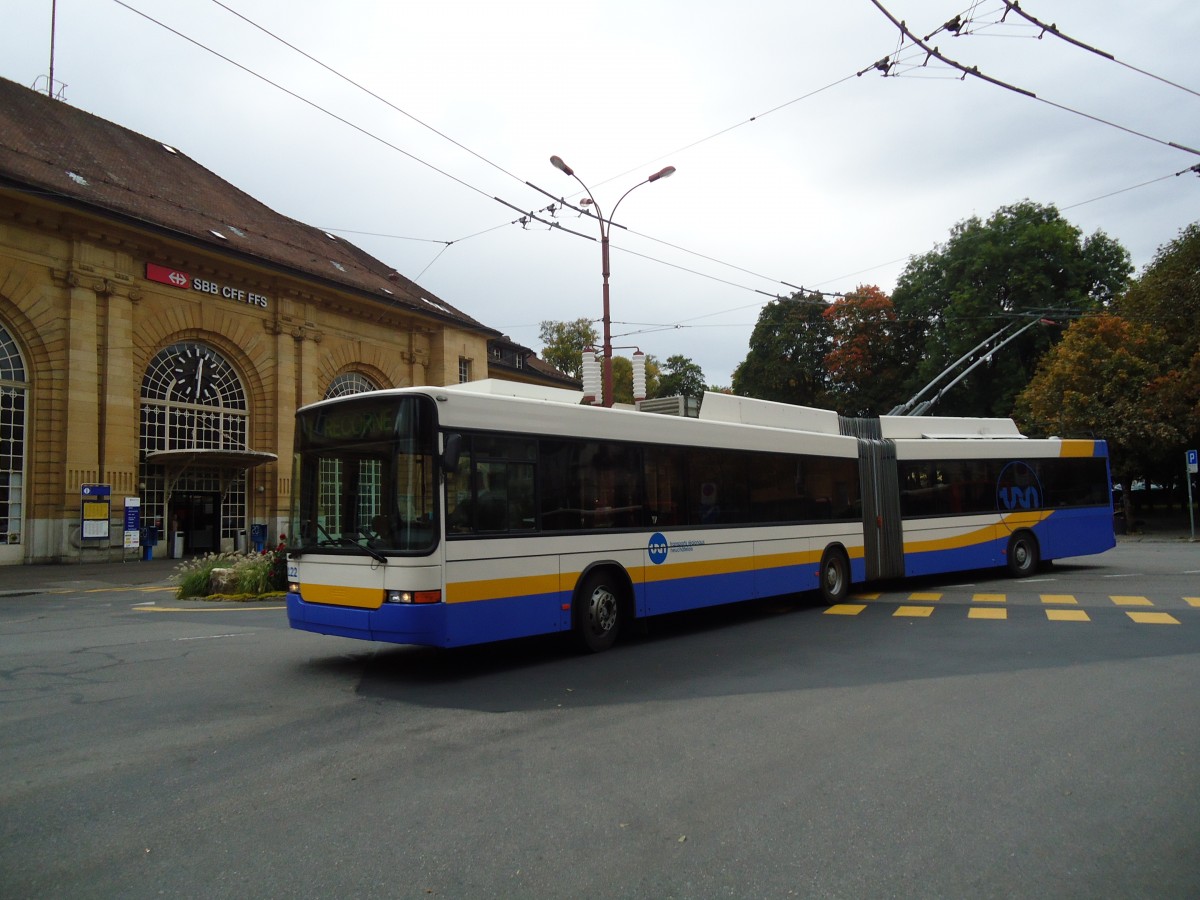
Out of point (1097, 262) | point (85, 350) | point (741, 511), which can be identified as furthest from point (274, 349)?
point (1097, 262)

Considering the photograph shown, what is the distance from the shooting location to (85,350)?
2692 centimetres

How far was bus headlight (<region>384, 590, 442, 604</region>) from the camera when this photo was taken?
25.6 feet

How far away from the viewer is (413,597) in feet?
25.6

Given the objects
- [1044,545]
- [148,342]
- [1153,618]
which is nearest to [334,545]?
[1153,618]

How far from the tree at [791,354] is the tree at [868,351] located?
158 cm

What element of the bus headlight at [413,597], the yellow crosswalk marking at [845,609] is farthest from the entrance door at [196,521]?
the bus headlight at [413,597]

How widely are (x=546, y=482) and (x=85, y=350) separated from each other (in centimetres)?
2349

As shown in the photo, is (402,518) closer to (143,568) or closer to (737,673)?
(737,673)

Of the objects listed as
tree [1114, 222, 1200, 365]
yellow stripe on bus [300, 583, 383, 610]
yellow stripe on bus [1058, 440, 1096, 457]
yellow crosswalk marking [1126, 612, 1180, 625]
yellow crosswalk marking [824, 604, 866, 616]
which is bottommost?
yellow crosswalk marking [1126, 612, 1180, 625]

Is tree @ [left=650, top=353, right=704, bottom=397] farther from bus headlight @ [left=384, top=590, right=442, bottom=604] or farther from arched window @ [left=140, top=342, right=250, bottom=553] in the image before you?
bus headlight @ [left=384, top=590, right=442, bottom=604]

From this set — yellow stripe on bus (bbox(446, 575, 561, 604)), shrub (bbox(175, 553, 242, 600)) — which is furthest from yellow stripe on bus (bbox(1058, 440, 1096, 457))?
shrub (bbox(175, 553, 242, 600))

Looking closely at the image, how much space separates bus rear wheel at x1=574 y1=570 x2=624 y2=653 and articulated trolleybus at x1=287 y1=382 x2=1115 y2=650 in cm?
2

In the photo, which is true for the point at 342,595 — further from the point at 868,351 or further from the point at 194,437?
the point at 868,351

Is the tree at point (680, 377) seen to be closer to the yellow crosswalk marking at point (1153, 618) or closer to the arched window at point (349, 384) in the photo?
the arched window at point (349, 384)
